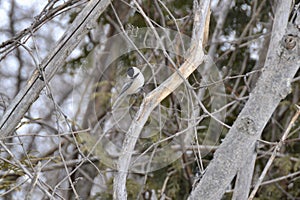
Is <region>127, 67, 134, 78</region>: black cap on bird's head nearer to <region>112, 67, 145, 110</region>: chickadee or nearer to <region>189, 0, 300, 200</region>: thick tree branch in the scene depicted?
<region>112, 67, 145, 110</region>: chickadee

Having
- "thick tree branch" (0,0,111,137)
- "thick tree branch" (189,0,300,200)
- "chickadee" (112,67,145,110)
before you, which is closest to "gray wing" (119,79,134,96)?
"chickadee" (112,67,145,110)

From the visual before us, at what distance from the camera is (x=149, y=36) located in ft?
3.40

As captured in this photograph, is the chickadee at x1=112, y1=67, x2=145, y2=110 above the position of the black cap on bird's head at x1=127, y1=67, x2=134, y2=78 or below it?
below

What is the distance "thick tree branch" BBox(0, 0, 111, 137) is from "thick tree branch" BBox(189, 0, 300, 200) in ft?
1.12

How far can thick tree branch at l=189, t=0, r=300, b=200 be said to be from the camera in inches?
26.2

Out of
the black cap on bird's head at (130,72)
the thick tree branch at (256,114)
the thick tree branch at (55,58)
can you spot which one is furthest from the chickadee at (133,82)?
the thick tree branch at (256,114)

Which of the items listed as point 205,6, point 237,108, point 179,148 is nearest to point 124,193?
point 205,6

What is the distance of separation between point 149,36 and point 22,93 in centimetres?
27

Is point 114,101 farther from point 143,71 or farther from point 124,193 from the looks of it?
point 124,193

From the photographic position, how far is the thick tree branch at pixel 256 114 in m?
0.67

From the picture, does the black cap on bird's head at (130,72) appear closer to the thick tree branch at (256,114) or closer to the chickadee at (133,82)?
the chickadee at (133,82)

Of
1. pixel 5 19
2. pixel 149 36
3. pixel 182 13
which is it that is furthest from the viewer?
pixel 5 19

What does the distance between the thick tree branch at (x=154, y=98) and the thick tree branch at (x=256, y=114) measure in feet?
0.40

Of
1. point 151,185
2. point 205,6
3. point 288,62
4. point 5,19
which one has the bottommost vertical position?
point 151,185
